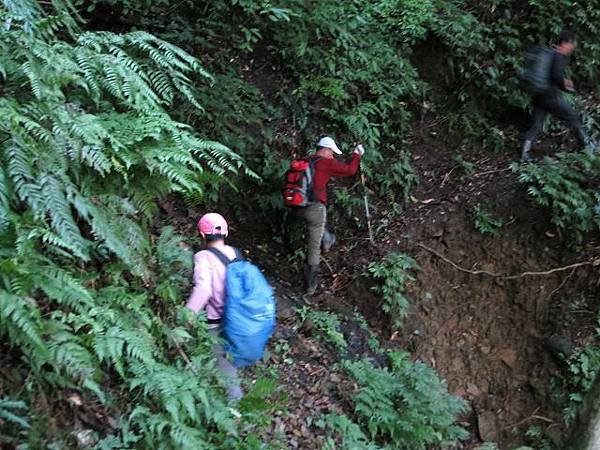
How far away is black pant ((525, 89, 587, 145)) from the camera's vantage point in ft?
30.2

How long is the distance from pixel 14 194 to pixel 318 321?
4809 millimetres

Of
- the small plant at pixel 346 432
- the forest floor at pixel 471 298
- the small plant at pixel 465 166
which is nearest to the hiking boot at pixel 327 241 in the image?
the forest floor at pixel 471 298

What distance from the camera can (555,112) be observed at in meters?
9.29

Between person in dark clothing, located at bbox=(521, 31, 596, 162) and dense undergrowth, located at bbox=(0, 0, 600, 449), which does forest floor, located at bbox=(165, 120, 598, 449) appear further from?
person in dark clothing, located at bbox=(521, 31, 596, 162)

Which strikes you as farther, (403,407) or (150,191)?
(403,407)

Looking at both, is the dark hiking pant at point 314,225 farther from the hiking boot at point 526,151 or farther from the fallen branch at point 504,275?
the hiking boot at point 526,151

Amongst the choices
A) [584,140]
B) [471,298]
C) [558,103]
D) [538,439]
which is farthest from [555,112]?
[538,439]

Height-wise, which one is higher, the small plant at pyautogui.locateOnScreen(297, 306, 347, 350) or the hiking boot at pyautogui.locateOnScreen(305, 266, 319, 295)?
the hiking boot at pyautogui.locateOnScreen(305, 266, 319, 295)

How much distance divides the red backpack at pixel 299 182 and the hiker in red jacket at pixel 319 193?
0.24 ft

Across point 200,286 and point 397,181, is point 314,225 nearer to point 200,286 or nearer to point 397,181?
point 397,181

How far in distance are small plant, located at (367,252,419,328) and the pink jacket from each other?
410 cm

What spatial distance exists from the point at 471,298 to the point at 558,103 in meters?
3.50

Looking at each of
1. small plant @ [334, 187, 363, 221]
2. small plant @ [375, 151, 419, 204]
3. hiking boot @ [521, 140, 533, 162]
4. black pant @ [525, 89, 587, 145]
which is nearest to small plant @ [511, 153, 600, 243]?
black pant @ [525, 89, 587, 145]

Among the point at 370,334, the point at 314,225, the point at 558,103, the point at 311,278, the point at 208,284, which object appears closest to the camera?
the point at 208,284
